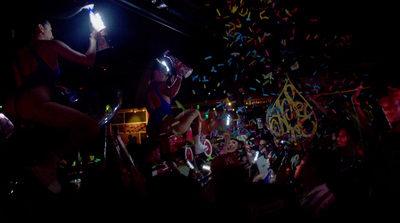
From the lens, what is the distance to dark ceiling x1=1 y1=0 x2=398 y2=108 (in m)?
3.54

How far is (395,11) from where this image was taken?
7062mm

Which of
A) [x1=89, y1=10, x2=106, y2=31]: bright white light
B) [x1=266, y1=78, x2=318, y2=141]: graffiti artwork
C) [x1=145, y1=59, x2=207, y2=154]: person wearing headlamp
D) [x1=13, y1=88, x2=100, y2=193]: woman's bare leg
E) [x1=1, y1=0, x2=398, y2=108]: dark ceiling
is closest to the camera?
[x1=13, y1=88, x2=100, y2=193]: woman's bare leg

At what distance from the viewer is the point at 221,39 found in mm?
6703

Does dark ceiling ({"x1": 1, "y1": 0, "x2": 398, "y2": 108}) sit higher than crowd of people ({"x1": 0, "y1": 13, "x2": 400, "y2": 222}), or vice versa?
dark ceiling ({"x1": 1, "y1": 0, "x2": 398, "y2": 108})

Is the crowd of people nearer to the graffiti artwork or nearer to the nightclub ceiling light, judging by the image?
the graffiti artwork

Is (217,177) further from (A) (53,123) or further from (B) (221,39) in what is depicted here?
(B) (221,39)

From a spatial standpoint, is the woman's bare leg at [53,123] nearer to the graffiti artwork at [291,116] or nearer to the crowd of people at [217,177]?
the crowd of people at [217,177]

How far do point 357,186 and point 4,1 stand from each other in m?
5.11

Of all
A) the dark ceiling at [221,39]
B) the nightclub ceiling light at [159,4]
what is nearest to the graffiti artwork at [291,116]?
the dark ceiling at [221,39]

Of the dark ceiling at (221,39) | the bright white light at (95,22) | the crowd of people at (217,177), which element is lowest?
the crowd of people at (217,177)

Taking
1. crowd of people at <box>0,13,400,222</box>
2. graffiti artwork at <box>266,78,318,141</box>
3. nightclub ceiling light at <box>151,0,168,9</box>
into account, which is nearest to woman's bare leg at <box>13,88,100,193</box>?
crowd of people at <box>0,13,400,222</box>

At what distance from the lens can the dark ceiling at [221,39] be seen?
3.54 meters

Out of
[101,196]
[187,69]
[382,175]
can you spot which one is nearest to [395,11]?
[382,175]

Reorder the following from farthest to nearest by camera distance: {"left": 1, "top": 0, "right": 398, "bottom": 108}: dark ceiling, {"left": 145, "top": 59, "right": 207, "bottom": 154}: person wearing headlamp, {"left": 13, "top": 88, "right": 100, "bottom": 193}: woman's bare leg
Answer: {"left": 145, "top": 59, "right": 207, "bottom": 154}: person wearing headlamp
{"left": 1, "top": 0, "right": 398, "bottom": 108}: dark ceiling
{"left": 13, "top": 88, "right": 100, "bottom": 193}: woman's bare leg
